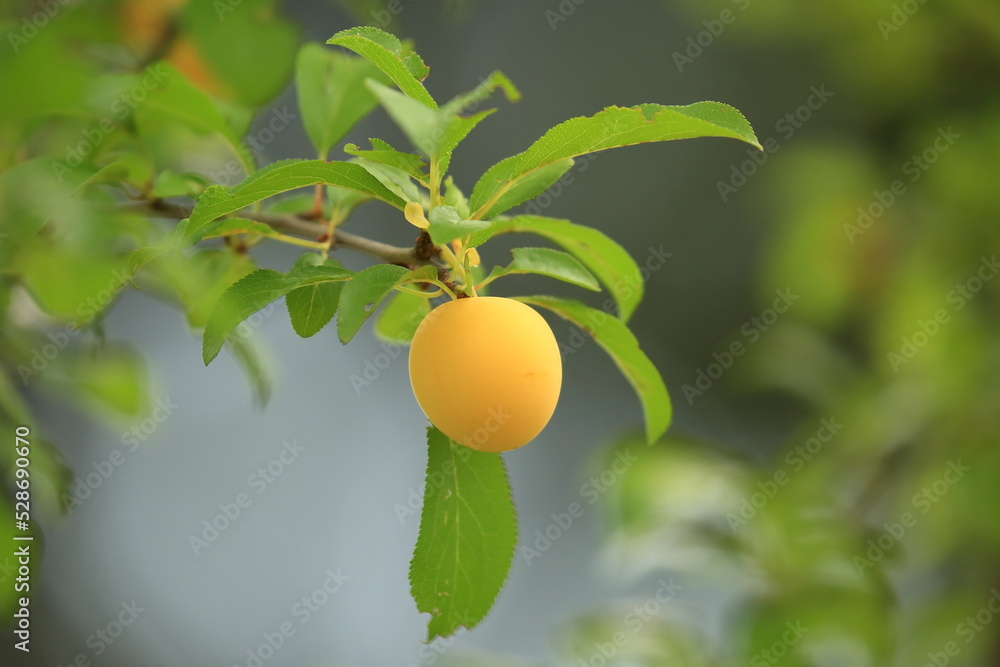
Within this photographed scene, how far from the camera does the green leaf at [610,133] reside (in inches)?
14.4

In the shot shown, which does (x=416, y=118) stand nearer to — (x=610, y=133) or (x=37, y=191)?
(x=610, y=133)

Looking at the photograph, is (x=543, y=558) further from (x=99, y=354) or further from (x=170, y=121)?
(x=170, y=121)

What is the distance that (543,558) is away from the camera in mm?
2564

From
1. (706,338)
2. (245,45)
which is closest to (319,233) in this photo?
(245,45)

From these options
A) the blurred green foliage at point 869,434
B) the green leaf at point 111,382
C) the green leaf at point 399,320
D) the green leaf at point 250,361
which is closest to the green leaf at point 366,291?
the green leaf at point 399,320

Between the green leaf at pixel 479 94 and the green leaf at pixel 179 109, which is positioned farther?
the green leaf at pixel 179 109

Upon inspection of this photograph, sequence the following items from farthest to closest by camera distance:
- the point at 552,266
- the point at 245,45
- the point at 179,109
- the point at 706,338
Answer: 1. the point at 706,338
2. the point at 245,45
3. the point at 179,109
4. the point at 552,266

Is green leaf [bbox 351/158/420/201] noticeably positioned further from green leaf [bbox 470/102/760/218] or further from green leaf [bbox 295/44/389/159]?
green leaf [bbox 295/44/389/159]

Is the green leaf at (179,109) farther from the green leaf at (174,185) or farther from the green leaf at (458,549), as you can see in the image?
the green leaf at (458,549)

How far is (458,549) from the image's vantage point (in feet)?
1.52

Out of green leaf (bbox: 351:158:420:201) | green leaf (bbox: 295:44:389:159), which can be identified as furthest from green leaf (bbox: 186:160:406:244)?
green leaf (bbox: 295:44:389:159)

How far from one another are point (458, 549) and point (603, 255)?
0.67 ft

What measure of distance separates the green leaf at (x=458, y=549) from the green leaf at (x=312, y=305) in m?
0.10

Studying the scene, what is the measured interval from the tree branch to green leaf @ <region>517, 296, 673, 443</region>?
3.0 inches
